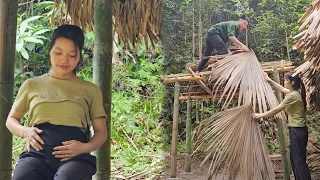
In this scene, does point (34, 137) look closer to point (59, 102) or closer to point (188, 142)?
point (59, 102)

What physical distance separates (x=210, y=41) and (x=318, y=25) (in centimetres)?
48

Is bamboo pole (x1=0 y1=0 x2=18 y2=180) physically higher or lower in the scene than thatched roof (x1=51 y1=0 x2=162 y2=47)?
lower

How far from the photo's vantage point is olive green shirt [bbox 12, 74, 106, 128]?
0.91 m

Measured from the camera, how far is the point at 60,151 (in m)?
0.86

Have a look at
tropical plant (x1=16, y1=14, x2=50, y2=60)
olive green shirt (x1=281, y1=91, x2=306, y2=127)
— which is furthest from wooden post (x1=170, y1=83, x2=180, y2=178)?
tropical plant (x1=16, y1=14, x2=50, y2=60)

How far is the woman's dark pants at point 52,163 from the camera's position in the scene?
829 millimetres

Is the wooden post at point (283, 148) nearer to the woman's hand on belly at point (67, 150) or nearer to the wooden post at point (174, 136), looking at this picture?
the wooden post at point (174, 136)

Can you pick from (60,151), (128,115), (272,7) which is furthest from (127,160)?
(60,151)

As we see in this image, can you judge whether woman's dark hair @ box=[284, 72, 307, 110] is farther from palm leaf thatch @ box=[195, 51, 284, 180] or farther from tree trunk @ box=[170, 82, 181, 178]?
tree trunk @ box=[170, 82, 181, 178]

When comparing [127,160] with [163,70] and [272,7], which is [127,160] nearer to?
[163,70]

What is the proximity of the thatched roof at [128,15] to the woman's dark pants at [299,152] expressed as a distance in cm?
94

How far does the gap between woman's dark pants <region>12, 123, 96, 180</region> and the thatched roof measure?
0.81m

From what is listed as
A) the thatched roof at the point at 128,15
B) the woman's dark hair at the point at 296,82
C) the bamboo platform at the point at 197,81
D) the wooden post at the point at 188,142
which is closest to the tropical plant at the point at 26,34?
the thatched roof at the point at 128,15

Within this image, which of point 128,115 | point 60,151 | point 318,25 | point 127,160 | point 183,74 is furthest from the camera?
point 128,115
